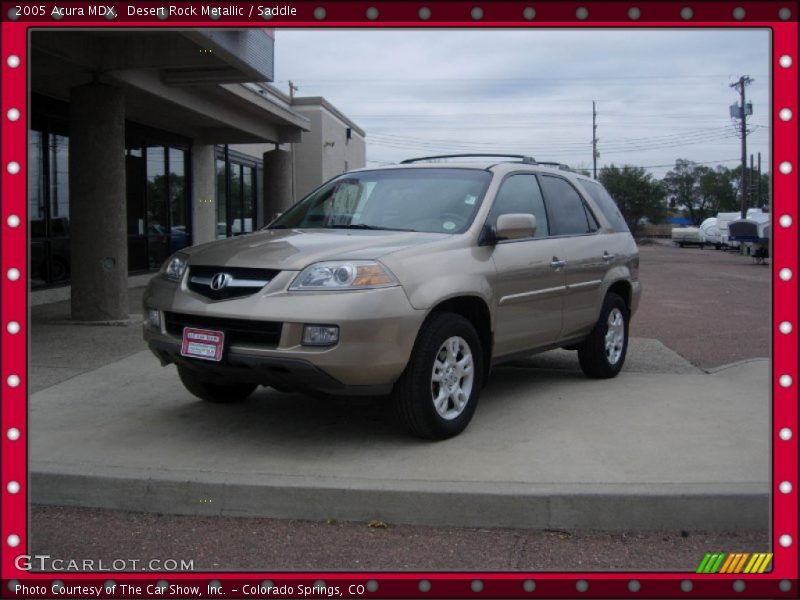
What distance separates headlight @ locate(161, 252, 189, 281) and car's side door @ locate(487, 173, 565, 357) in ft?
6.41

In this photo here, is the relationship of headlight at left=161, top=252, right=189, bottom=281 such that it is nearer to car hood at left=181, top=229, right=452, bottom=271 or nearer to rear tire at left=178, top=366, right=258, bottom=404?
car hood at left=181, top=229, right=452, bottom=271

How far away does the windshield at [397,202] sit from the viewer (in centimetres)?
546

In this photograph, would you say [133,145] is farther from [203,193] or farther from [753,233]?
[753,233]

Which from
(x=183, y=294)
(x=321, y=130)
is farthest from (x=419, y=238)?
(x=321, y=130)

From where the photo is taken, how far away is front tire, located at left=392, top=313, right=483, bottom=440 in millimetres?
4684

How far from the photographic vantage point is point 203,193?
18984 millimetres

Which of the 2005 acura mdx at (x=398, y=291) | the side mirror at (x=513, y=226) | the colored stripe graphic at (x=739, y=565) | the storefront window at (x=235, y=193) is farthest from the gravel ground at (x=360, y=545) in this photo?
the storefront window at (x=235, y=193)

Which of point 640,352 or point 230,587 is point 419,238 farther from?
point 640,352

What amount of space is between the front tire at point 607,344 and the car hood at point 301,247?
2.12 metres

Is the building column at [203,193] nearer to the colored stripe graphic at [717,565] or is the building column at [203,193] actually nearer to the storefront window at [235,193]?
the storefront window at [235,193]

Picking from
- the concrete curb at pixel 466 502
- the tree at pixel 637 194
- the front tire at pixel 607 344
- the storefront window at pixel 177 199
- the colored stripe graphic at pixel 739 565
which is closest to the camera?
the colored stripe graphic at pixel 739 565

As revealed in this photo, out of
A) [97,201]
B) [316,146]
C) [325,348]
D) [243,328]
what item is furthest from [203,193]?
[325,348]

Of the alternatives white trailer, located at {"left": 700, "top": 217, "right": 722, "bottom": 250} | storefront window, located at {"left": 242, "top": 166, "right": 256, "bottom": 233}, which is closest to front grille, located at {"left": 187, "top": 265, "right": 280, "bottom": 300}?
storefront window, located at {"left": 242, "top": 166, "right": 256, "bottom": 233}

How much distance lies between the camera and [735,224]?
30.6m
